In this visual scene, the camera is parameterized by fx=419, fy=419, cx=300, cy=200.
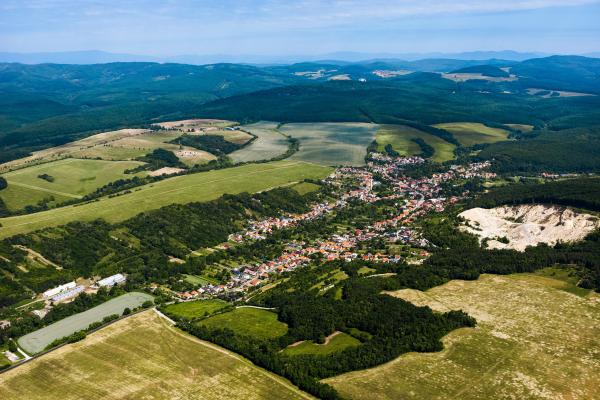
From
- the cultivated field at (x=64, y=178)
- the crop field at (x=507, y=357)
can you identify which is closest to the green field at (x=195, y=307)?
the crop field at (x=507, y=357)

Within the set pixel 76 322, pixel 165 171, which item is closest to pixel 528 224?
pixel 76 322

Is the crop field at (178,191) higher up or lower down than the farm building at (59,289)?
higher up

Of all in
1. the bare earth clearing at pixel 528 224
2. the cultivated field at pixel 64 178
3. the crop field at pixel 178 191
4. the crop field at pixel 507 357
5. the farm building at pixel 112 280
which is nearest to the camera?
the crop field at pixel 507 357

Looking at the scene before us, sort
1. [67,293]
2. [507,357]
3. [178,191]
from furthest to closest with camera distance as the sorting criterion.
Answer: [178,191] < [67,293] < [507,357]

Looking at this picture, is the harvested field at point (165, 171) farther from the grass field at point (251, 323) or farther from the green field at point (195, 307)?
the grass field at point (251, 323)

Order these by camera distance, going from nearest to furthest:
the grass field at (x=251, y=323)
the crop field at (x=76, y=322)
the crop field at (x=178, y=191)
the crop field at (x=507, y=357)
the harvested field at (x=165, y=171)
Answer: the crop field at (x=507, y=357), the crop field at (x=76, y=322), the grass field at (x=251, y=323), the crop field at (x=178, y=191), the harvested field at (x=165, y=171)

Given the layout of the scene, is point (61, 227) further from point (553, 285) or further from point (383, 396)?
point (553, 285)

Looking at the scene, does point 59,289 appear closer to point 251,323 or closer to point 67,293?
point 67,293
